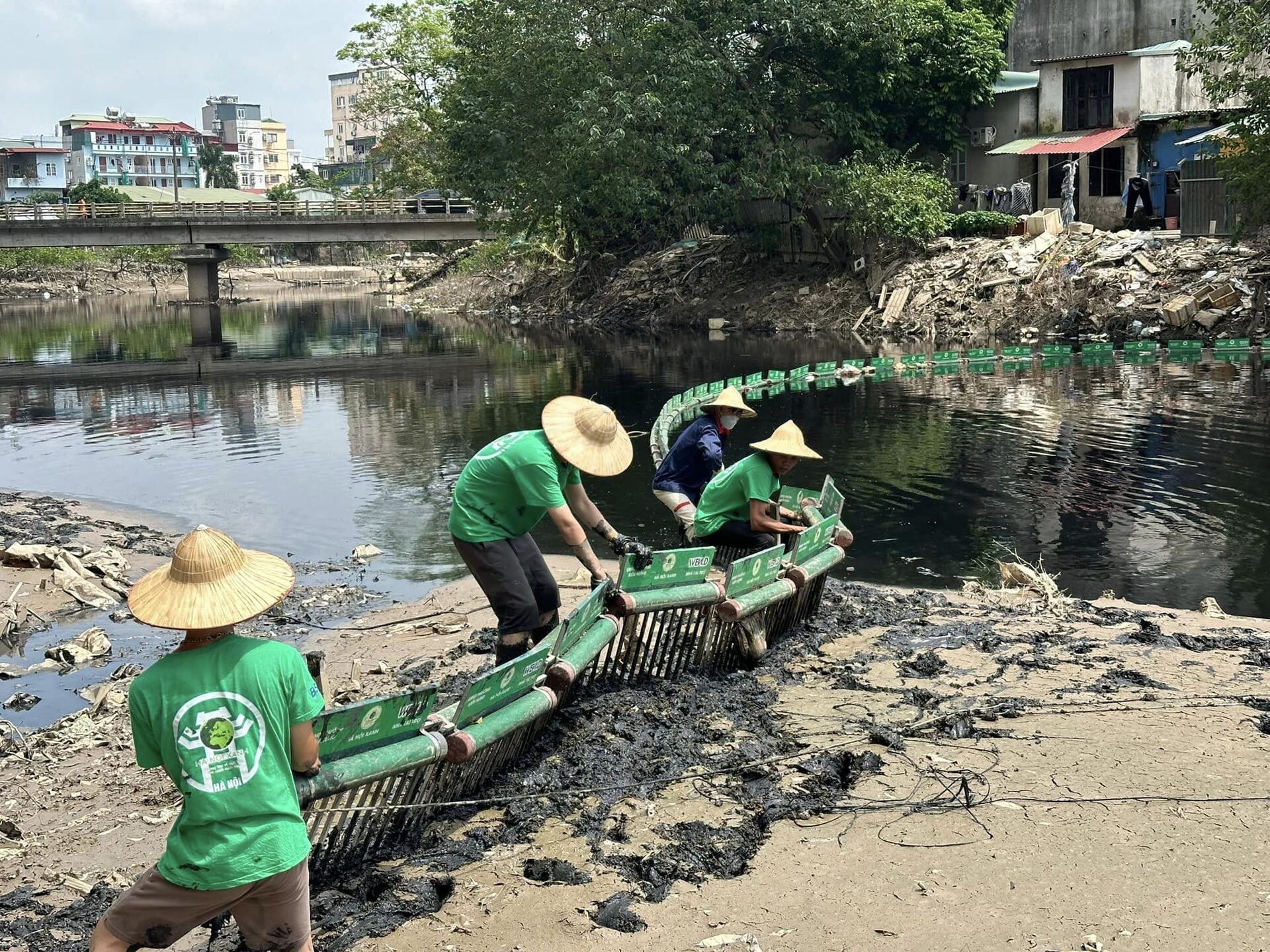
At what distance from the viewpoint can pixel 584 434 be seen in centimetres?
786

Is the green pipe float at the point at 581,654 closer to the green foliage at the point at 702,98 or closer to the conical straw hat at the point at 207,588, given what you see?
the conical straw hat at the point at 207,588

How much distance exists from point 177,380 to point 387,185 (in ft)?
114

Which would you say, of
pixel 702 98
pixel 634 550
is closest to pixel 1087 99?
pixel 702 98

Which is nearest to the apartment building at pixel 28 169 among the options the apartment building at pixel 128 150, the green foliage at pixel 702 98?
the apartment building at pixel 128 150

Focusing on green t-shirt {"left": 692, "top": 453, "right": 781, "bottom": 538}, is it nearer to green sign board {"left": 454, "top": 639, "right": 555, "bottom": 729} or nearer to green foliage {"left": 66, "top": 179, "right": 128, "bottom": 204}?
green sign board {"left": 454, "top": 639, "right": 555, "bottom": 729}

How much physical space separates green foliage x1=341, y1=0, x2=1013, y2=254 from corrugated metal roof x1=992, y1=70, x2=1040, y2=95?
108 cm

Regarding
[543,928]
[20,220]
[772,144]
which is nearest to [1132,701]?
[543,928]

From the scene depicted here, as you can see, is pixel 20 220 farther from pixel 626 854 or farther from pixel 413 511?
pixel 626 854

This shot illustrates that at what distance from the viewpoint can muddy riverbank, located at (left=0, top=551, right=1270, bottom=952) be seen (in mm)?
5629

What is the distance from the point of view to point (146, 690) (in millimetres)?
4348

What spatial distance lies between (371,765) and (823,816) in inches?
91.4

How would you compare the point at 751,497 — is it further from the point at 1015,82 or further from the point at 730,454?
the point at 1015,82

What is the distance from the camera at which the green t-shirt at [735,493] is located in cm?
1011

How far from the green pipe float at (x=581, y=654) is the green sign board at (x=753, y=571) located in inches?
42.1
